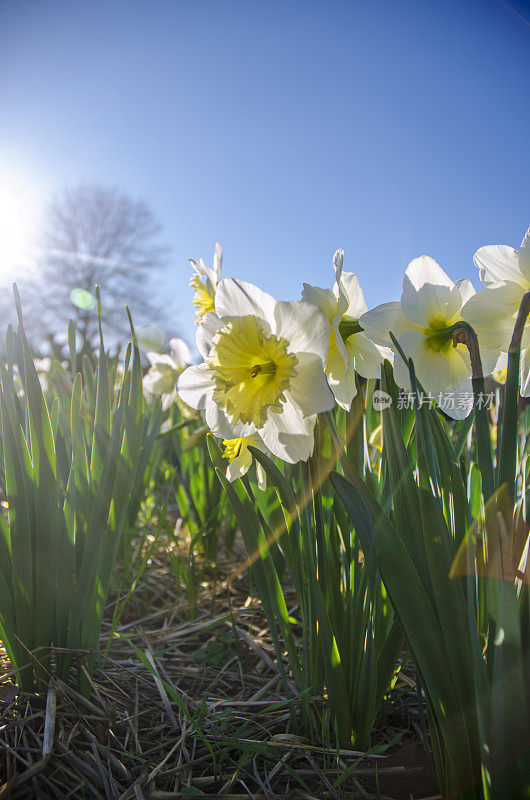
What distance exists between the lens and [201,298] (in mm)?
1237

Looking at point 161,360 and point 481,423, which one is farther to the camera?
point 161,360

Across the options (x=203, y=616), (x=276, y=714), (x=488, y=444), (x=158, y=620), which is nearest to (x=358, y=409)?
(x=488, y=444)

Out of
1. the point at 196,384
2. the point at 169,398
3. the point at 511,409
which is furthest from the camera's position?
the point at 169,398

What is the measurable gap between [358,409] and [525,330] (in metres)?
0.30

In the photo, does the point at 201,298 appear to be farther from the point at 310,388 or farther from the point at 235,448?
the point at 310,388

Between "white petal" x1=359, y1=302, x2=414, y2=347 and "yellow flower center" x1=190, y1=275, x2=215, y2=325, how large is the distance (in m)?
0.48

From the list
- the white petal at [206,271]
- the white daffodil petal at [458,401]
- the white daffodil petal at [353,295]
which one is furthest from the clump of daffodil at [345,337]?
the white petal at [206,271]

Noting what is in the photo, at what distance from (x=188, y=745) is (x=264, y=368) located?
767 millimetres

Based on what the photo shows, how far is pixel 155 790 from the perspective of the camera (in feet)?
2.76

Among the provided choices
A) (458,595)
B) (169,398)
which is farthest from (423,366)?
(169,398)

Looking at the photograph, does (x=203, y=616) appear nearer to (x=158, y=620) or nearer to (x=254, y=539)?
(x=158, y=620)

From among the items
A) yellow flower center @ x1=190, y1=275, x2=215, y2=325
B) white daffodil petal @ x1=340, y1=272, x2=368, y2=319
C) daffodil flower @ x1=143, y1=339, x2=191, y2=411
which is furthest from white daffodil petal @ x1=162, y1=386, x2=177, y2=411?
white daffodil petal @ x1=340, y1=272, x2=368, y2=319

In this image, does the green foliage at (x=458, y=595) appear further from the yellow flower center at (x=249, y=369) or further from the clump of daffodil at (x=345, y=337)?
the yellow flower center at (x=249, y=369)

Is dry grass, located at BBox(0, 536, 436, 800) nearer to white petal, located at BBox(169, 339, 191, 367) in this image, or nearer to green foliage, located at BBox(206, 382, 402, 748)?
green foliage, located at BBox(206, 382, 402, 748)
